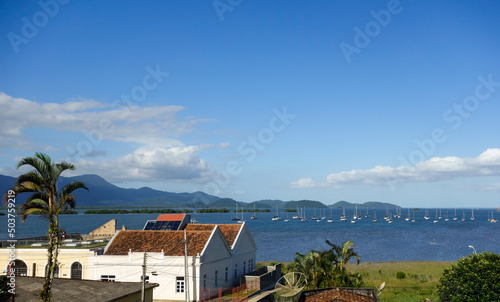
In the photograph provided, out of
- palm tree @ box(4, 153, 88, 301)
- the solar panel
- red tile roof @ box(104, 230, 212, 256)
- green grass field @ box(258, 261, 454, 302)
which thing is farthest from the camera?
the solar panel

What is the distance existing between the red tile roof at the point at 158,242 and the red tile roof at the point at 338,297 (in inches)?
467

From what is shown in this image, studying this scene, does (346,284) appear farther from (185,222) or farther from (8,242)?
(8,242)

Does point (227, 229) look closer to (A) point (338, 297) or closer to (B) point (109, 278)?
(B) point (109, 278)

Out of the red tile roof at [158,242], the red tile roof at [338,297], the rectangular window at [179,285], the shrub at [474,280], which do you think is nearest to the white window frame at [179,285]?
the rectangular window at [179,285]

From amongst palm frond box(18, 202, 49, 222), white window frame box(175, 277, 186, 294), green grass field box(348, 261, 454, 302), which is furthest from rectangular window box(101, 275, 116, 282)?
green grass field box(348, 261, 454, 302)

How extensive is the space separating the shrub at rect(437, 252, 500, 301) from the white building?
17182 mm

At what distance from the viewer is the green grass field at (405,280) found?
40562mm

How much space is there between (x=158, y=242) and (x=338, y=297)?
18.1 meters

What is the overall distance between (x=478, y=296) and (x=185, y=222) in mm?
27513

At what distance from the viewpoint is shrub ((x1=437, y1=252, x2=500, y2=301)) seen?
24.5m

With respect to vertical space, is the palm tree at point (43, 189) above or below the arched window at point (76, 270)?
above

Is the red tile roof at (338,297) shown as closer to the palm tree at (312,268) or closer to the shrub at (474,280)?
the shrub at (474,280)

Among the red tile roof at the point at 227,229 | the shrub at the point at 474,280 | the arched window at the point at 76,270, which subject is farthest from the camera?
the red tile roof at the point at 227,229

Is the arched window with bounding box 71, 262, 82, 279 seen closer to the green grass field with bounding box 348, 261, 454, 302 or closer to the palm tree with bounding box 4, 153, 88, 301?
the palm tree with bounding box 4, 153, 88, 301
